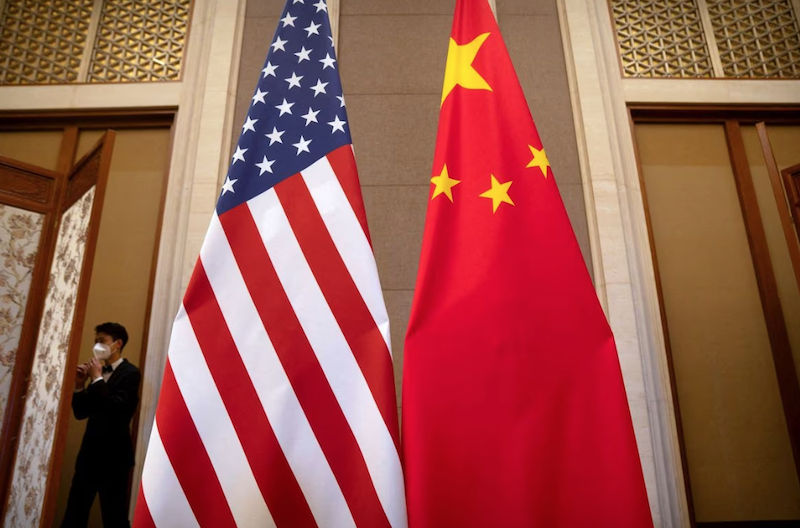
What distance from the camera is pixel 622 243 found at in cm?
377

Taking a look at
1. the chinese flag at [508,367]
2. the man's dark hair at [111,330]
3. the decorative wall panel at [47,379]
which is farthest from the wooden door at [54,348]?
the chinese flag at [508,367]

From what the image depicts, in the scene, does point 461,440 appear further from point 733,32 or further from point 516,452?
point 733,32

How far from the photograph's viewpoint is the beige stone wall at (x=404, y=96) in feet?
12.5

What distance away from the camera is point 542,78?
4215 millimetres

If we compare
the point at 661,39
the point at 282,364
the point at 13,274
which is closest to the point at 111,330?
the point at 13,274

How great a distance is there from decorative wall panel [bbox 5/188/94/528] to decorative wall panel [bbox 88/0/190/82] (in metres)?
1.67

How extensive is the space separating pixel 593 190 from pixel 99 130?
3843 millimetres

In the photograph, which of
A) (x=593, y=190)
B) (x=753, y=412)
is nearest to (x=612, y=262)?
(x=593, y=190)

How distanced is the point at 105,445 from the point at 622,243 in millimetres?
3531

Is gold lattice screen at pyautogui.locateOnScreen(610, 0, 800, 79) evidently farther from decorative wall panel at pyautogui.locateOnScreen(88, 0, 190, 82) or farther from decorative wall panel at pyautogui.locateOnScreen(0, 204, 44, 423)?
decorative wall panel at pyautogui.locateOnScreen(0, 204, 44, 423)

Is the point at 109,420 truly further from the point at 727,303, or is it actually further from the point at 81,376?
the point at 727,303

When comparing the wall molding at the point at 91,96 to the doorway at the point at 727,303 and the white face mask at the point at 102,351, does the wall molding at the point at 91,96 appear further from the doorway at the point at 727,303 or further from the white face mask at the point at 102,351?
the doorway at the point at 727,303

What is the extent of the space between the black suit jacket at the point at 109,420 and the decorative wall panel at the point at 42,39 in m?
2.69

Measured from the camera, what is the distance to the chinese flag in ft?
6.57
